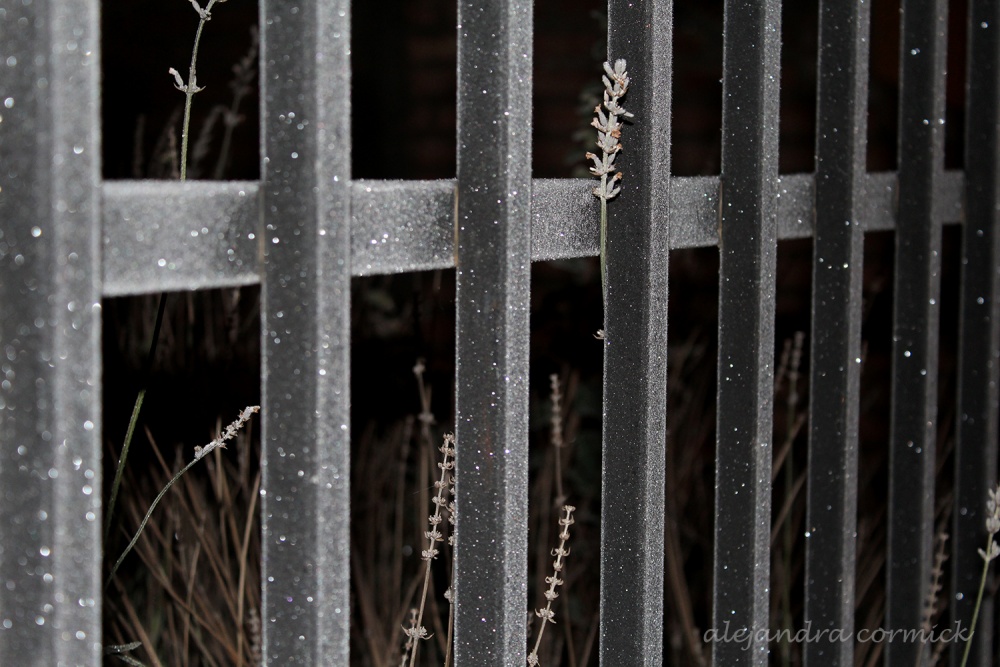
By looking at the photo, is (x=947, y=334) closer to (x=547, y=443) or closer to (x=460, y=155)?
(x=547, y=443)

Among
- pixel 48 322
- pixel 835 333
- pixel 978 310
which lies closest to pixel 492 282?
pixel 48 322

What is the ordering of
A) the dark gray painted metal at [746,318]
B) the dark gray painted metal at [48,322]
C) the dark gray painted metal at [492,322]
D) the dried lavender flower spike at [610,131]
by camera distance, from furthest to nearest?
the dark gray painted metal at [746,318], the dried lavender flower spike at [610,131], the dark gray painted metal at [492,322], the dark gray painted metal at [48,322]

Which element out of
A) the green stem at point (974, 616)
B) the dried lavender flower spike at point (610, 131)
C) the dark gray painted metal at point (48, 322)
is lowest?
the green stem at point (974, 616)

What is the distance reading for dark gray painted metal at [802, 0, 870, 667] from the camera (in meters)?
1.37

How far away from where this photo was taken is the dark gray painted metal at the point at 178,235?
708 millimetres

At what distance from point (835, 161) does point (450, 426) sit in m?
1.54

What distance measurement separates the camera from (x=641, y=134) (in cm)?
109

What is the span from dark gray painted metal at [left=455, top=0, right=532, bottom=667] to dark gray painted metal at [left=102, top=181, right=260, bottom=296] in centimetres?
19

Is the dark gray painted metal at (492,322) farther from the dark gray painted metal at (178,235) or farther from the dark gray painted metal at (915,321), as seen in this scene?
the dark gray painted metal at (915,321)

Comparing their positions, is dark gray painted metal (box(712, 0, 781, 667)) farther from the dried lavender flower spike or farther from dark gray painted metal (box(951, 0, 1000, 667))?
dark gray painted metal (box(951, 0, 1000, 667))

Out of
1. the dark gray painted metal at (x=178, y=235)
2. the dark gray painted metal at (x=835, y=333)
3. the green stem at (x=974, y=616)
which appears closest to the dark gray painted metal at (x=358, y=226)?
the dark gray painted metal at (x=178, y=235)

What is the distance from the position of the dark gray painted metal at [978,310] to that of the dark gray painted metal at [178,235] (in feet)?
3.85

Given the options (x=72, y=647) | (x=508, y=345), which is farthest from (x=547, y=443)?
(x=72, y=647)

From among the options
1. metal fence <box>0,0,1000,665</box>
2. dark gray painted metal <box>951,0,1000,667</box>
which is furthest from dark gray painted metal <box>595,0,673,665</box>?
dark gray painted metal <box>951,0,1000,667</box>
